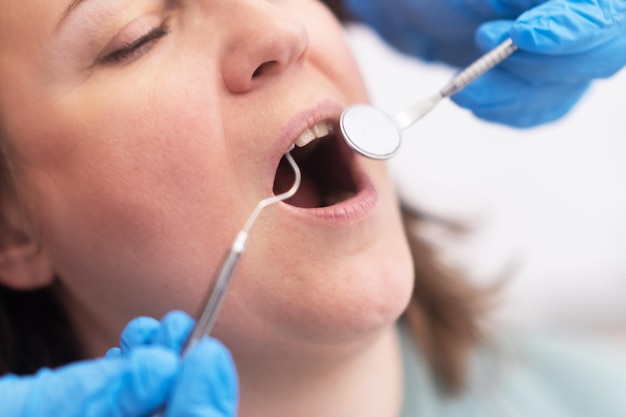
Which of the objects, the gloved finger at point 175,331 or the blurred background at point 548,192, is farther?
the blurred background at point 548,192

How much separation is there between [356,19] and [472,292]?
82 centimetres

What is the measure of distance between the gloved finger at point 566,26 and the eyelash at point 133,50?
60 centimetres

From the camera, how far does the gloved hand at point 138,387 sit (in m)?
0.73

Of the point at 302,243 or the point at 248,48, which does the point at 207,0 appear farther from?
the point at 302,243

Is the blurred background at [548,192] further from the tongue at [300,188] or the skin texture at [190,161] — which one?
the skin texture at [190,161]

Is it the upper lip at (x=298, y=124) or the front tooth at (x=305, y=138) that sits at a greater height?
the upper lip at (x=298, y=124)

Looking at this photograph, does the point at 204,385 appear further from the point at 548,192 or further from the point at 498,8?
the point at 548,192

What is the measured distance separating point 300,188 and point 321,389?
14.2 inches

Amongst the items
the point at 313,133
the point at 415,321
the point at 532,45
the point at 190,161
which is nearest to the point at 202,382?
the point at 190,161

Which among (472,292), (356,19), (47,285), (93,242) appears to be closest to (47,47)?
(93,242)

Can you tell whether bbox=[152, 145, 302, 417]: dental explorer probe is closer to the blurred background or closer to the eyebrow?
the eyebrow

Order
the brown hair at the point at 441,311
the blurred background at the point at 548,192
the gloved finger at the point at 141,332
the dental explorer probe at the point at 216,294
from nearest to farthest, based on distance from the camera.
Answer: the dental explorer probe at the point at 216,294 → the gloved finger at the point at 141,332 → the brown hair at the point at 441,311 → the blurred background at the point at 548,192


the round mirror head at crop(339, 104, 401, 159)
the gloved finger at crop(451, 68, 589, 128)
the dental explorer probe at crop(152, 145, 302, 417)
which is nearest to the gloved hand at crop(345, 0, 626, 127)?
the gloved finger at crop(451, 68, 589, 128)

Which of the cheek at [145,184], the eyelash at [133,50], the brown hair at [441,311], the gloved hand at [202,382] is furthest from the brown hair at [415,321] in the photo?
the gloved hand at [202,382]
